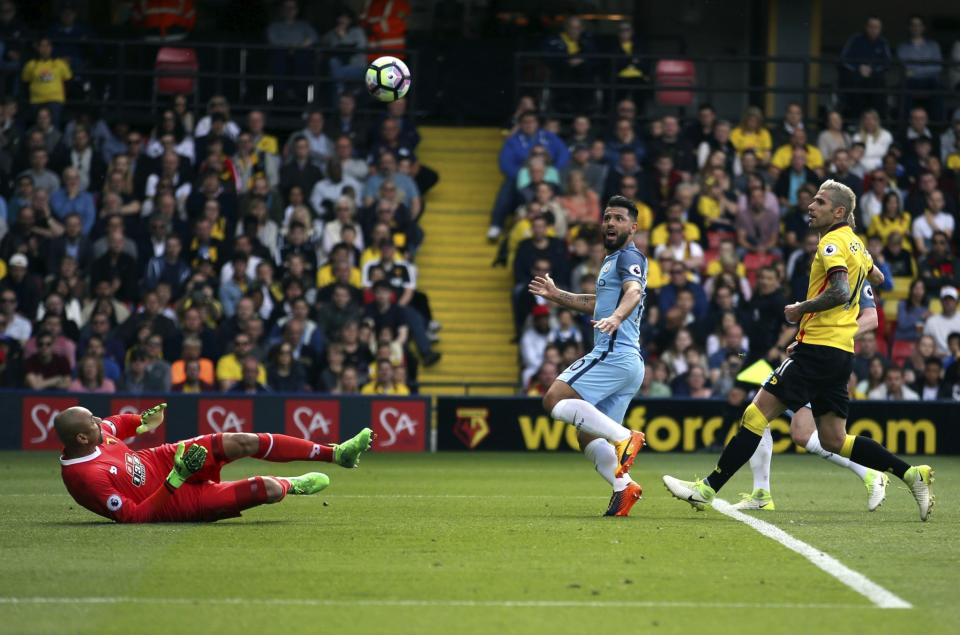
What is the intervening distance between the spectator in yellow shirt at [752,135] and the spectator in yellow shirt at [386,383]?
674 centimetres

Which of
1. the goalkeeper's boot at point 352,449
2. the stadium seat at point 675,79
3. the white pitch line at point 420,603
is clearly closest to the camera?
the white pitch line at point 420,603

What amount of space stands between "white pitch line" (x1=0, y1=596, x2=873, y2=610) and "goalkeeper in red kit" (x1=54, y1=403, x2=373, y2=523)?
2.26 m

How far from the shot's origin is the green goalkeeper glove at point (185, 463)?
9.10 meters

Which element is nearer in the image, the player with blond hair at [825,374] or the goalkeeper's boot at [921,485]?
the player with blond hair at [825,374]

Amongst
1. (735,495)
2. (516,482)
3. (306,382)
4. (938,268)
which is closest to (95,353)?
(306,382)

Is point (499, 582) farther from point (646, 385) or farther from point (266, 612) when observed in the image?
point (646, 385)

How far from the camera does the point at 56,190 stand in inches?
811

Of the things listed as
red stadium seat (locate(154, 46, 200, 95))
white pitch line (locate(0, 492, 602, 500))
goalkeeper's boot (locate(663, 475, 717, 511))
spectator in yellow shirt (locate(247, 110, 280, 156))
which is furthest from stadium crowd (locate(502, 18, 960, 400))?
goalkeeper's boot (locate(663, 475, 717, 511))

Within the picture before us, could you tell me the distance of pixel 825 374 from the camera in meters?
10.2

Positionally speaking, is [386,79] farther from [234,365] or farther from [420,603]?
[420,603]

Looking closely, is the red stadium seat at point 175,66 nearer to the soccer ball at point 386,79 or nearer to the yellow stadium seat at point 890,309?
the soccer ball at point 386,79

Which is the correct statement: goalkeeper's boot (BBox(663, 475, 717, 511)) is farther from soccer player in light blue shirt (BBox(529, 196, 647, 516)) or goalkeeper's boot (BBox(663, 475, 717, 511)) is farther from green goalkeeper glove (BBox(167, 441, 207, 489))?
green goalkeeper glove (BBox(167, 441, 207, 489))

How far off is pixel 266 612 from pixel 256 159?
1518 cm

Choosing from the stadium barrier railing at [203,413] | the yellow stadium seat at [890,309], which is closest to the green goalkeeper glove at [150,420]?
the stadium barrier railing at [203,413]
